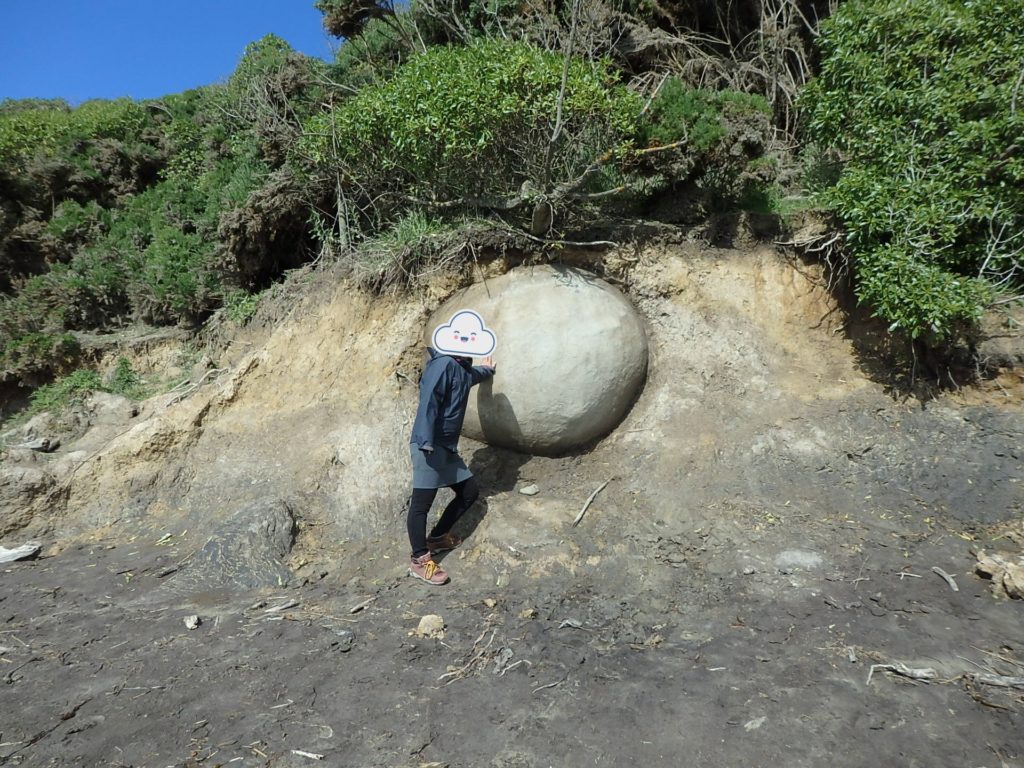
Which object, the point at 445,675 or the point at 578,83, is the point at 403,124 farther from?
the point at 445,675

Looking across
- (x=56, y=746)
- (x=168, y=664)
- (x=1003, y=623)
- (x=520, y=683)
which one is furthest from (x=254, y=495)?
(x=1003, y=623)

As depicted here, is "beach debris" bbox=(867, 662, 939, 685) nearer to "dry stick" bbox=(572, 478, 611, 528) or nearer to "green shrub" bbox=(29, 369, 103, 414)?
"dry stick" bbox=(572, 478, 611, 528)

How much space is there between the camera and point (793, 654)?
139 inches

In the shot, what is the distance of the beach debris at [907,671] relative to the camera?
326 centimetres

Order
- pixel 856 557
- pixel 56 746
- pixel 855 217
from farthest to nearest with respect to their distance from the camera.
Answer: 1. pixel 855 217
2. pixel 856 557
3. pixel 56 746

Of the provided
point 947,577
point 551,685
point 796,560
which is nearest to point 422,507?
point 551,685

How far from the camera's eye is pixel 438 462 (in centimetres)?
471

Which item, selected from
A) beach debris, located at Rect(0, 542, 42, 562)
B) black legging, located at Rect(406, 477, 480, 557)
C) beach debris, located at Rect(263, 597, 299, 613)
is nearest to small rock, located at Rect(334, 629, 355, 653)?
beach debris, located at Rect(263, 597, 299, 613)

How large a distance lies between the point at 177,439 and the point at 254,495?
107cm

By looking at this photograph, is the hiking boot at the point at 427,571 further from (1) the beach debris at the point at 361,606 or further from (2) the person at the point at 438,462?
(1) the beach debris at the point at 361,606

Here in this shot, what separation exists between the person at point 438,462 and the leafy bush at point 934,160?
145 inches

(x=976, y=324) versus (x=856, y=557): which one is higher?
(x=976, y=324)

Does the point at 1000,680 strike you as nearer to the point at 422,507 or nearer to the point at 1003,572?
the point at 1003,572

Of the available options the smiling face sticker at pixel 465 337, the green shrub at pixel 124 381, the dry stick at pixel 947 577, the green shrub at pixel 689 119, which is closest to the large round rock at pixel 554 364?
the smiling face sticker at pixel 465 337
